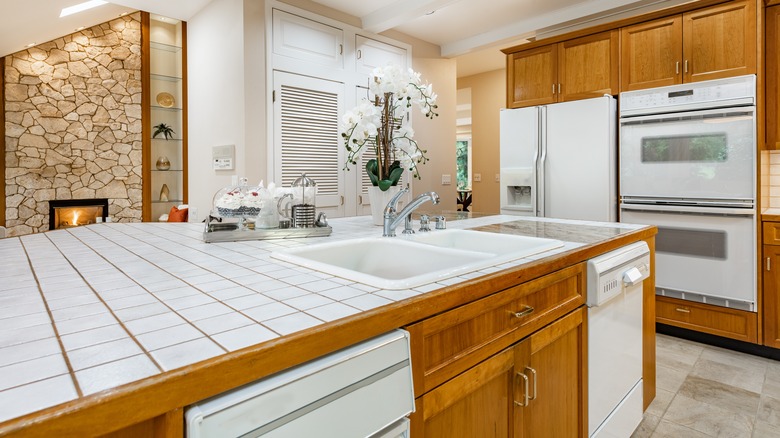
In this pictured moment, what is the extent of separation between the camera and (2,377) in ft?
1.50

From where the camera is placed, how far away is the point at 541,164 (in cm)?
354

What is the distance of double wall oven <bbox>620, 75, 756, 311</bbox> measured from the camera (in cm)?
264

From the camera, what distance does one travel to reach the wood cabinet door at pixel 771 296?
8.53ft

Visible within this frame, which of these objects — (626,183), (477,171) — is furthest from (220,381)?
(477,171)

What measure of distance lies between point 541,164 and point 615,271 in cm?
224

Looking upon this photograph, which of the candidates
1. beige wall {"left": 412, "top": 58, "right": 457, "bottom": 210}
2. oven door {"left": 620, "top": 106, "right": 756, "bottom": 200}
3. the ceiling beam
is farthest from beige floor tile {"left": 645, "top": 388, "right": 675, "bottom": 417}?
the ceiling beam

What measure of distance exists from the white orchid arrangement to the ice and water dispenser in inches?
78.1

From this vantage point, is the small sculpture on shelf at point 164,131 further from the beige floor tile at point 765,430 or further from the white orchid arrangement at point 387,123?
the beige floor tile at point 765,430

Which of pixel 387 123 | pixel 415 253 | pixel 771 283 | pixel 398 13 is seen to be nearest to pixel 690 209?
pixel 771 283

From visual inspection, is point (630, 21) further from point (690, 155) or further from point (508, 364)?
point (508, 364)

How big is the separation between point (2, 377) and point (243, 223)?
1.07 metres

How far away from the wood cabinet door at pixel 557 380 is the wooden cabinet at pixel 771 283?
212cm

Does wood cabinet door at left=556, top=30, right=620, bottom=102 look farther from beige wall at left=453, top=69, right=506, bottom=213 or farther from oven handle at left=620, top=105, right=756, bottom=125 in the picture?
beige wall at left=453, top=69, right=506, bottom=213

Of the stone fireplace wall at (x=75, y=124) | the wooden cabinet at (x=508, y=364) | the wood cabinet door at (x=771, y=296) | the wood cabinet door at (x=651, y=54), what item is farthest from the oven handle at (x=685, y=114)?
the stone fireplace wall at (x=75, y=124)
